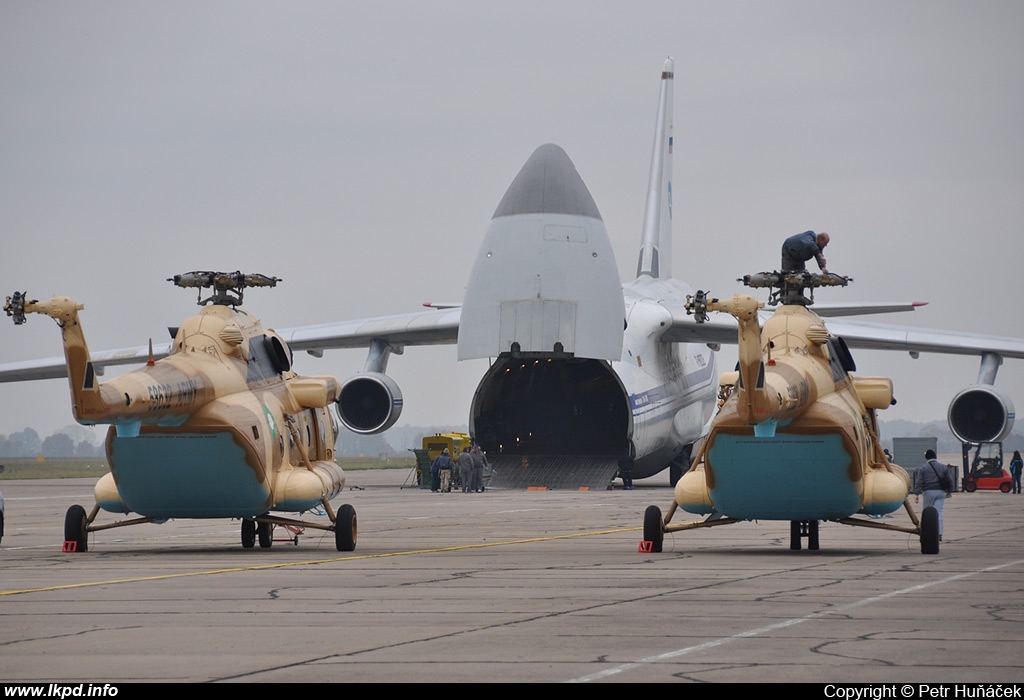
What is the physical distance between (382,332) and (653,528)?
22187mm

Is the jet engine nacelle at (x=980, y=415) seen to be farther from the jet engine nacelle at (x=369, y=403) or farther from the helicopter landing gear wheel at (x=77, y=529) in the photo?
the helicopter landing gear wheel at (x=77, y=529)

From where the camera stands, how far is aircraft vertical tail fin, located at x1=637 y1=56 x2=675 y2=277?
46.1 metres

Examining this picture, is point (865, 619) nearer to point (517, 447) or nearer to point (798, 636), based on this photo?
point (798, 636)

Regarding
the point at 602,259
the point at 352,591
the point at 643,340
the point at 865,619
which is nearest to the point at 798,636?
the point at 865,619

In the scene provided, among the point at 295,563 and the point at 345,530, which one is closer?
the point at 295,563

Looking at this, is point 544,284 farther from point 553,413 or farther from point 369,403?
point 553,413

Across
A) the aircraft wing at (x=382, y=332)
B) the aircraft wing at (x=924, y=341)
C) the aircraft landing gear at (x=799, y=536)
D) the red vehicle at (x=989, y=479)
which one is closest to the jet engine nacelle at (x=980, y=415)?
the aircraft wing at (x=924, y=341)

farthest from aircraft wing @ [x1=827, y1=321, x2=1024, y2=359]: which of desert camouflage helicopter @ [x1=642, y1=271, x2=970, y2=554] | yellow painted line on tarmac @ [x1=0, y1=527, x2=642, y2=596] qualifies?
desert camouflage helicopter @ [x1=642, y1=271, x2=970, y2=554]

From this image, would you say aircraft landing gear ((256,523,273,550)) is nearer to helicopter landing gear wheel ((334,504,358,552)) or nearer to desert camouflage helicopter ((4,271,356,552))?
desert camouflage helicopter ((4,271,356,552))

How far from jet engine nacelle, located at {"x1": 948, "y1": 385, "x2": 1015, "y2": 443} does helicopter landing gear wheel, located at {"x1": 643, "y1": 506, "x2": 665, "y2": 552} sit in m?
18.6

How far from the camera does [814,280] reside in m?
18.5

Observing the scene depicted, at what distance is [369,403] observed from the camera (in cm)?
3803

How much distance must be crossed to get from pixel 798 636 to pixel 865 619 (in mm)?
1211

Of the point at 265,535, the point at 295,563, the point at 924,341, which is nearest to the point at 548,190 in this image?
the point at 924,341
